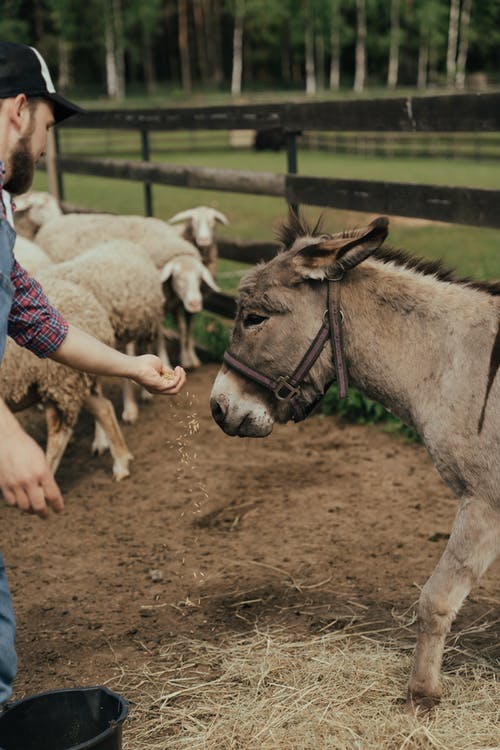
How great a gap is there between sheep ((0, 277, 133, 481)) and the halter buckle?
256 cm

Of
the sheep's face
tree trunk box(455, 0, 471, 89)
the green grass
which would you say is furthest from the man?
tree trunk box(455, 0, 471, 89)

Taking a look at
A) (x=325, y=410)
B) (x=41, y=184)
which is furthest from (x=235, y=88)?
(x=325, y=410)

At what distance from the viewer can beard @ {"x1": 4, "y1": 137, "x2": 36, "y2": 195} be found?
2.52m

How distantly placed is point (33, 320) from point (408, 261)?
1.44 meters

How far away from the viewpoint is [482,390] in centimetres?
305

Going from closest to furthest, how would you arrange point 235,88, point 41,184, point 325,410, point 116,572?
point 116,572 < point 325,410 < point 41,184 < point 235,88

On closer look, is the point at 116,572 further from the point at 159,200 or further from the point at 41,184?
the point at 41,184

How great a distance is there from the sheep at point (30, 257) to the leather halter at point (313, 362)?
441 cm

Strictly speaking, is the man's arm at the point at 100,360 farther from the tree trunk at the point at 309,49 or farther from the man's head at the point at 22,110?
the tree trunk at the point at 309,49

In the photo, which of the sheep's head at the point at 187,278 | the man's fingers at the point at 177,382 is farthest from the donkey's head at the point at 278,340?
the sheep's head at the point at 187,278

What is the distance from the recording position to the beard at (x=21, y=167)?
2.52m

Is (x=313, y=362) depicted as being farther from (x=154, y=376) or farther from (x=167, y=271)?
(x=167, y=271)

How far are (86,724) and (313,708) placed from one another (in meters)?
0.87

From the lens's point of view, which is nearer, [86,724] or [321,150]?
[86,724]
